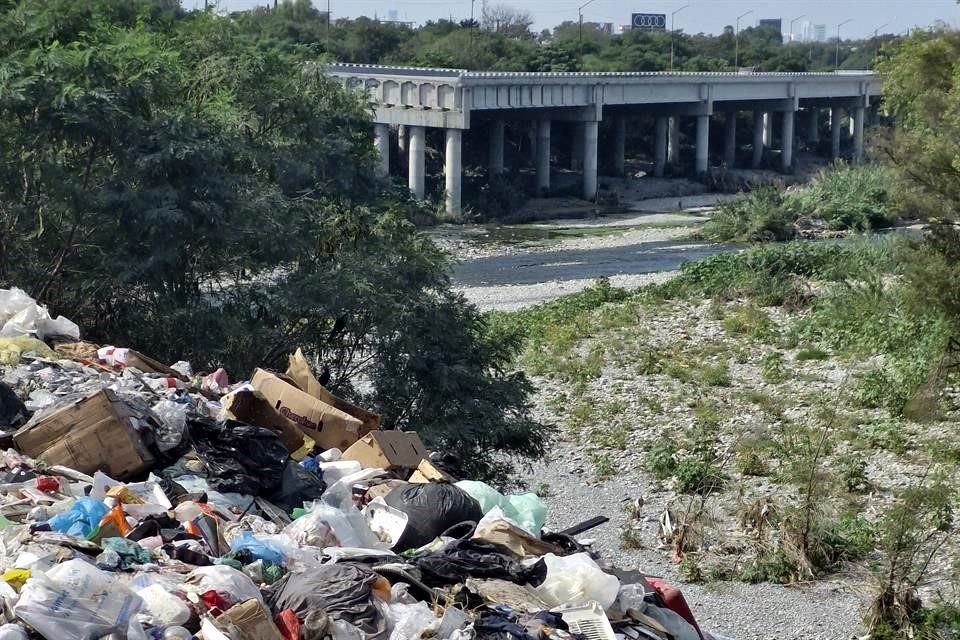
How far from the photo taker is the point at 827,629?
10.8 metres

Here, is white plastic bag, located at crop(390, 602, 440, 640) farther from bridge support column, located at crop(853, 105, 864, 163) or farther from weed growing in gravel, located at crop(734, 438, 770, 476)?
bridge support column, located at crop(853, 105, 864, 163)

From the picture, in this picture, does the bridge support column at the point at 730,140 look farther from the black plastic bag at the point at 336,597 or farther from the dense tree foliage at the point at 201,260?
the black plastic bag at the point at 336,597

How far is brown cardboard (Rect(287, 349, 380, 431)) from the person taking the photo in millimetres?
9562

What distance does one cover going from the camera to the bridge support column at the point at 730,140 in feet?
225

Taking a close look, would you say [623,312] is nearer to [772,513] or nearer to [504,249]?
[772,513]

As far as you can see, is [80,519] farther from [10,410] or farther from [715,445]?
[715,445]

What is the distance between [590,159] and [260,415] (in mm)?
46046

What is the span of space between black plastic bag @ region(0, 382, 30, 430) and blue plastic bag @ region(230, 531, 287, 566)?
8.19 ft

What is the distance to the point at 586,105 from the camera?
5369 centimetres

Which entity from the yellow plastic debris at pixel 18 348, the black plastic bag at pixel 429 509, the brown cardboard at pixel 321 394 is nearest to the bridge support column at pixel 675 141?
the brown cardboard at pixel 321 394

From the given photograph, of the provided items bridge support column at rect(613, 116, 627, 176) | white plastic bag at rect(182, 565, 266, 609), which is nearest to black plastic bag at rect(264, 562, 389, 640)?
white plastic bag at rect(182, 565, 266, 609)

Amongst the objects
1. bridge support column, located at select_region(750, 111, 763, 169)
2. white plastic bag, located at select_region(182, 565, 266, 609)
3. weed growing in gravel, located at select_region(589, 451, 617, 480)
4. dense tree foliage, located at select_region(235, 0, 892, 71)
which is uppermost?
dense tree foliage, located at select_region(235, 0, 892, 71)

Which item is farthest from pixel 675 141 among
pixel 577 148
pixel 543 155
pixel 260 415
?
pixel 260 415

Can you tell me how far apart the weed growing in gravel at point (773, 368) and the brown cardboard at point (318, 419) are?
11.3m
